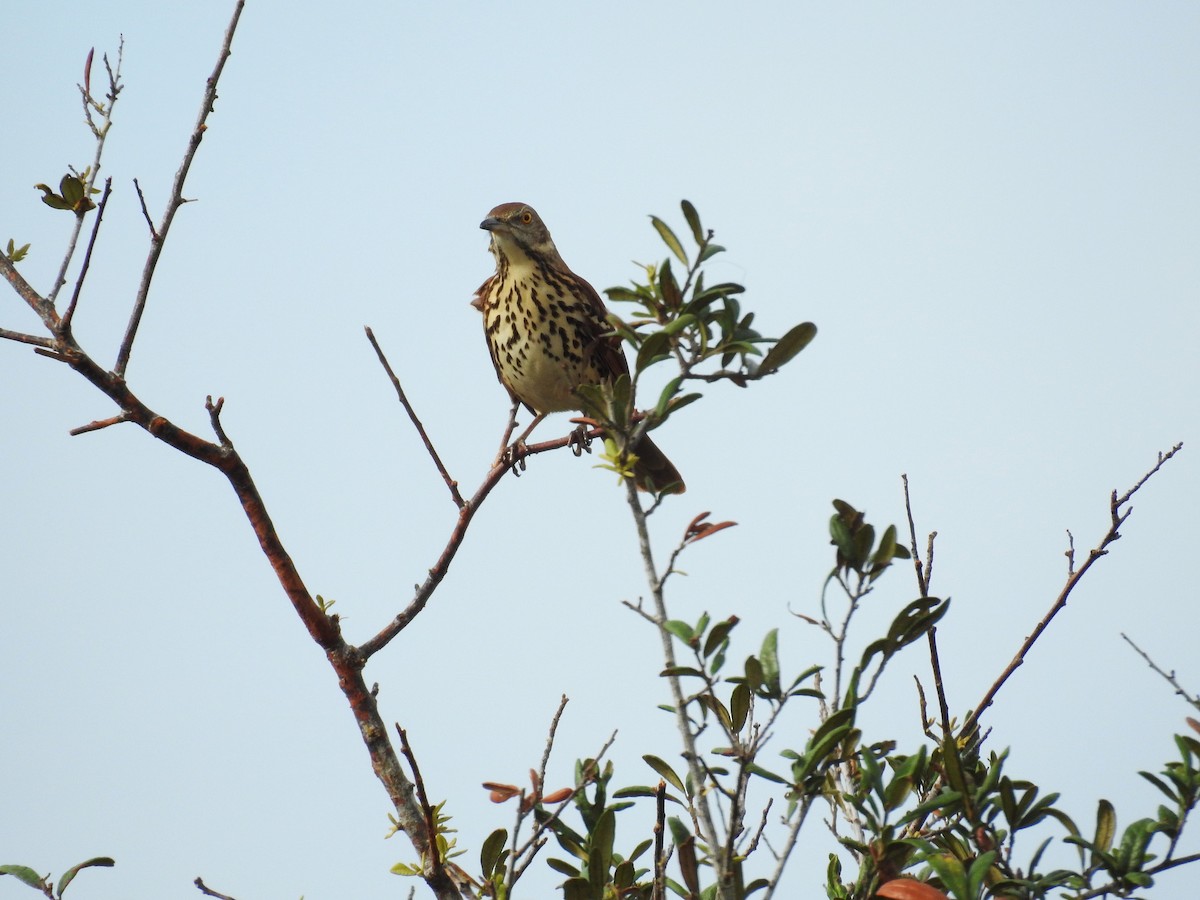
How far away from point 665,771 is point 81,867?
1.06 metres

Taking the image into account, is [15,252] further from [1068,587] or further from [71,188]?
[1068,587]

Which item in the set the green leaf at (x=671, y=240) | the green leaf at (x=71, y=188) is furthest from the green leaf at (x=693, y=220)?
the green leaf at (x=71, y=188)

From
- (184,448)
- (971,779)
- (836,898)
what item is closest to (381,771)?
(184,448)

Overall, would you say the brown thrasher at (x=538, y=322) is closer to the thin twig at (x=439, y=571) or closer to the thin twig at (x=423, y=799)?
the thin twig at (x=439, y=571)

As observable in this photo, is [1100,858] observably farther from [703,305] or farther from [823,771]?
[703,305]

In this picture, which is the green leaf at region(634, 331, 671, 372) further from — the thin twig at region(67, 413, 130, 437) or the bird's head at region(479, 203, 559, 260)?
the bird's head at region(479, 203, 559, 260)

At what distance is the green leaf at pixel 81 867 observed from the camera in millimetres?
2135

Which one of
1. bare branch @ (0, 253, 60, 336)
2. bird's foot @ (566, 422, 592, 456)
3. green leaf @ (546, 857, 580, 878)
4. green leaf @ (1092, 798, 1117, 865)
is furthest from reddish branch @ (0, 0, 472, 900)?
bird's foot @ (566, 422, 592, 456)

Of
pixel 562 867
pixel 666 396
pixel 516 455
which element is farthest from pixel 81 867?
pixel 516 455

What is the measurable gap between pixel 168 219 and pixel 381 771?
117cm

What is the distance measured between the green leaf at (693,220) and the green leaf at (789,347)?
211 millimetres

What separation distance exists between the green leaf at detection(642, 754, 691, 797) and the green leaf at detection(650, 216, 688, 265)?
2.80 ft

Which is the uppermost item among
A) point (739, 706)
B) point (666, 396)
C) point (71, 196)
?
point (71, 196)

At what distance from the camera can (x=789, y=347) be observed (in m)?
1.98
